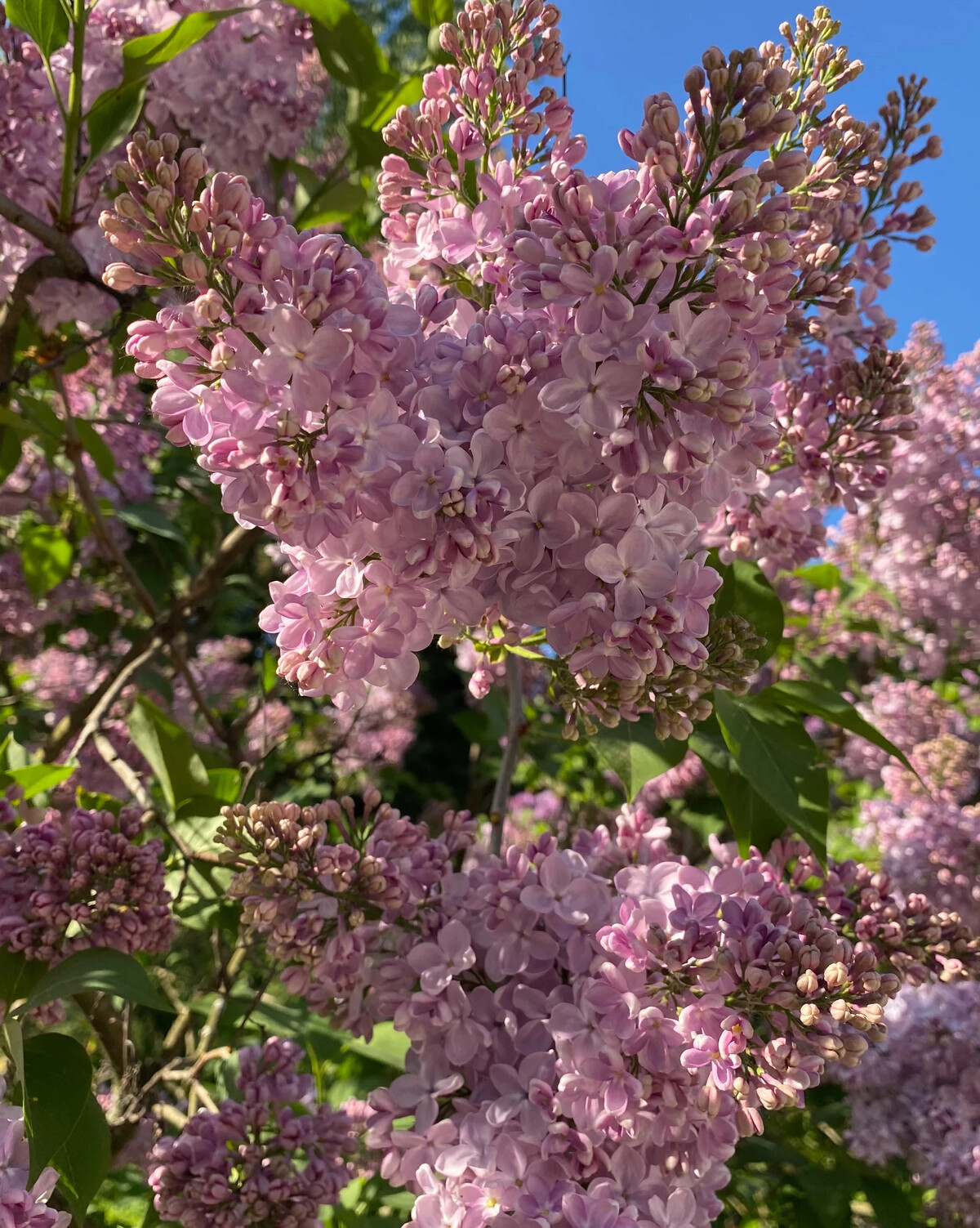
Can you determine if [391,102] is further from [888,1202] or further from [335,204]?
[888,1202]

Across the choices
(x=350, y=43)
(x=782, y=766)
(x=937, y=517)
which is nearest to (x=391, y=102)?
(x=350, y=43)

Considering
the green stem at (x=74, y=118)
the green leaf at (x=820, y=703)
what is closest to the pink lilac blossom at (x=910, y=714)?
the green leaf at (x=820, y=703)

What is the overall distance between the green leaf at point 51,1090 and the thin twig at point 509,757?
56 centimetres

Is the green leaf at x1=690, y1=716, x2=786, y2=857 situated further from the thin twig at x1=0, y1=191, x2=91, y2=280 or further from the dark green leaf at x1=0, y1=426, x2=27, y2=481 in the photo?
the dark green leaf at x1=0, y1=426, x2=27, y2=481

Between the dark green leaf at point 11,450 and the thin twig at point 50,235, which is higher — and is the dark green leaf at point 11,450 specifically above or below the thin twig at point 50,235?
below

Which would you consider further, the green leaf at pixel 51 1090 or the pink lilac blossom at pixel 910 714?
the pink lilac blossom at pixel 910 714

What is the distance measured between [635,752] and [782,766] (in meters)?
0.19

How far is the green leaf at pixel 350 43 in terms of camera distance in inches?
68.2

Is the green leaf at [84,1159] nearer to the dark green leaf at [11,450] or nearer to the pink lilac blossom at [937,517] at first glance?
the dark green leaf at [11,450]

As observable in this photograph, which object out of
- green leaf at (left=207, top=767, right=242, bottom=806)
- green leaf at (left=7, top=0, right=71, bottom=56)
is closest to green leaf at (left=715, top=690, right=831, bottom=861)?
green leaf at (left=207, top=767, right=242, bottom=806)

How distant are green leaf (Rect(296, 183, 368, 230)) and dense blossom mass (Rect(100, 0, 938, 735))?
89 cm

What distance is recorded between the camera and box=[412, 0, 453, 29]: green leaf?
177 cm

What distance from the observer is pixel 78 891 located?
116 centimetres

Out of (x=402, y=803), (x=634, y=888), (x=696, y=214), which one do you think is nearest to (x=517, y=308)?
(x=696, y=214)
